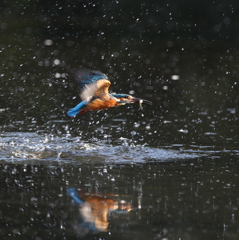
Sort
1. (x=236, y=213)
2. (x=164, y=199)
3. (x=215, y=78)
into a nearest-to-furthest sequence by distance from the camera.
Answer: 1. (x=236, y=213)
2. (x=164, y=199)
3. (x=215, y=78)

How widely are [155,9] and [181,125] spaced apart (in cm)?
821

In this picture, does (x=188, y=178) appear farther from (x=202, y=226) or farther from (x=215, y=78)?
(x=215, y=78)

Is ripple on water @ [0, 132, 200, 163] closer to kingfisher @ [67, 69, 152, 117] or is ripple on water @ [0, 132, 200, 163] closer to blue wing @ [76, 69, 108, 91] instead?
kingfisher @ [67, 69, 152, 117]

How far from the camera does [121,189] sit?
379 cm

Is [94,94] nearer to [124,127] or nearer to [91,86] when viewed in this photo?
[91,86]

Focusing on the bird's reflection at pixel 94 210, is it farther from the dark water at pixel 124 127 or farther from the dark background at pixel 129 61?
the dark background at pixel 129 61

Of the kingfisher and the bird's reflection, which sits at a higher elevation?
the kingfisher

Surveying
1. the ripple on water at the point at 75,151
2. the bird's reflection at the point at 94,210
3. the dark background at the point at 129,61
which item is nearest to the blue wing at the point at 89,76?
the ripple on water at the point at 75,151

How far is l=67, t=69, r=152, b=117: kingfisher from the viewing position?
193 inches

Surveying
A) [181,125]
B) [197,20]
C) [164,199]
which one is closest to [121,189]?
[164,199]

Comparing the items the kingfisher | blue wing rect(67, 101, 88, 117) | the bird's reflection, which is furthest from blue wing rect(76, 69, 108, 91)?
the bird's reflection

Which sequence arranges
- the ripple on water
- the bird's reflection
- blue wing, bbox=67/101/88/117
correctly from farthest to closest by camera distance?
blue wing, bbox=67/101/88/117 < the ripple on water < the bird's reflection

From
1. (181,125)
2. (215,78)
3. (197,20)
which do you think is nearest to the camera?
(181,125)

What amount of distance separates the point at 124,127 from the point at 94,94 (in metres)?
0.96
